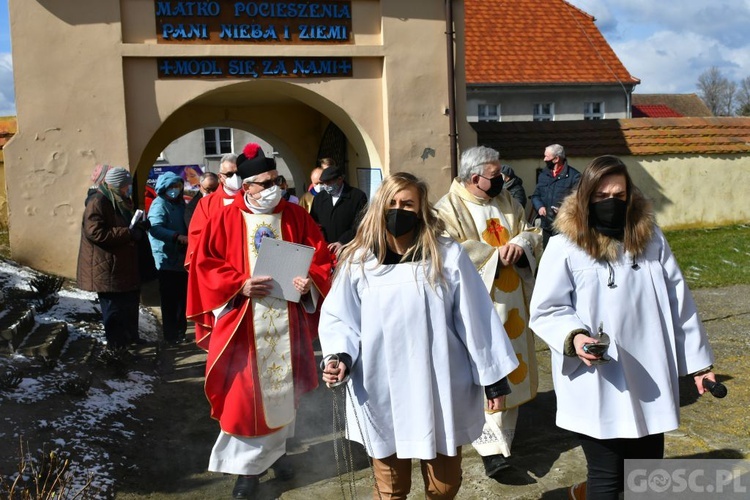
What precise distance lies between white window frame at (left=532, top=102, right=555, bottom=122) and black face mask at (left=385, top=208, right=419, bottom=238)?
89.2ft

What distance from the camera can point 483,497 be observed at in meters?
4.68

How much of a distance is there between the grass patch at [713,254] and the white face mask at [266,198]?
780 cm

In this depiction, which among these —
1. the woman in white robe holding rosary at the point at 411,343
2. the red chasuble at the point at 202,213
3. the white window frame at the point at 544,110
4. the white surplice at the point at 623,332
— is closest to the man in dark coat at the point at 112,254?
the red chasuble at the point at 202,213

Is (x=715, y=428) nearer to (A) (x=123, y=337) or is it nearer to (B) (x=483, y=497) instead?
(B) (x=483, y=497)

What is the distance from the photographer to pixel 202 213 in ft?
19.1

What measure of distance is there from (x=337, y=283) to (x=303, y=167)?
12.3 meters

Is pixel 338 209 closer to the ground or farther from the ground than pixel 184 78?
closer to the ground

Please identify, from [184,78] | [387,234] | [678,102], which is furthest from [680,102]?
[387,234]

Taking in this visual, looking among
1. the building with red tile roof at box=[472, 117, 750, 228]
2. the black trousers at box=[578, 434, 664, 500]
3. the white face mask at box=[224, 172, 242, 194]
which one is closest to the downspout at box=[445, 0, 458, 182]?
the building with red tile roof at box=[472, 117, 750, 228]

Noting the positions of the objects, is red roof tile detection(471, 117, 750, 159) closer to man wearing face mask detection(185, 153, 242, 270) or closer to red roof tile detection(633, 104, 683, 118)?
man wearing face mask detection(185, 153, 242, 270)

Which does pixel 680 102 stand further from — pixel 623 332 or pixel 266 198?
pixel 623 332

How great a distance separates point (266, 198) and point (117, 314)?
3.23 metres

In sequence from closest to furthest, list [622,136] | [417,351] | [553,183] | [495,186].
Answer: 1. [417,351]
2. [495,186]
3. [553,183]
4. [622,136]

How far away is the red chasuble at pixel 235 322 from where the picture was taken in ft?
15.9
